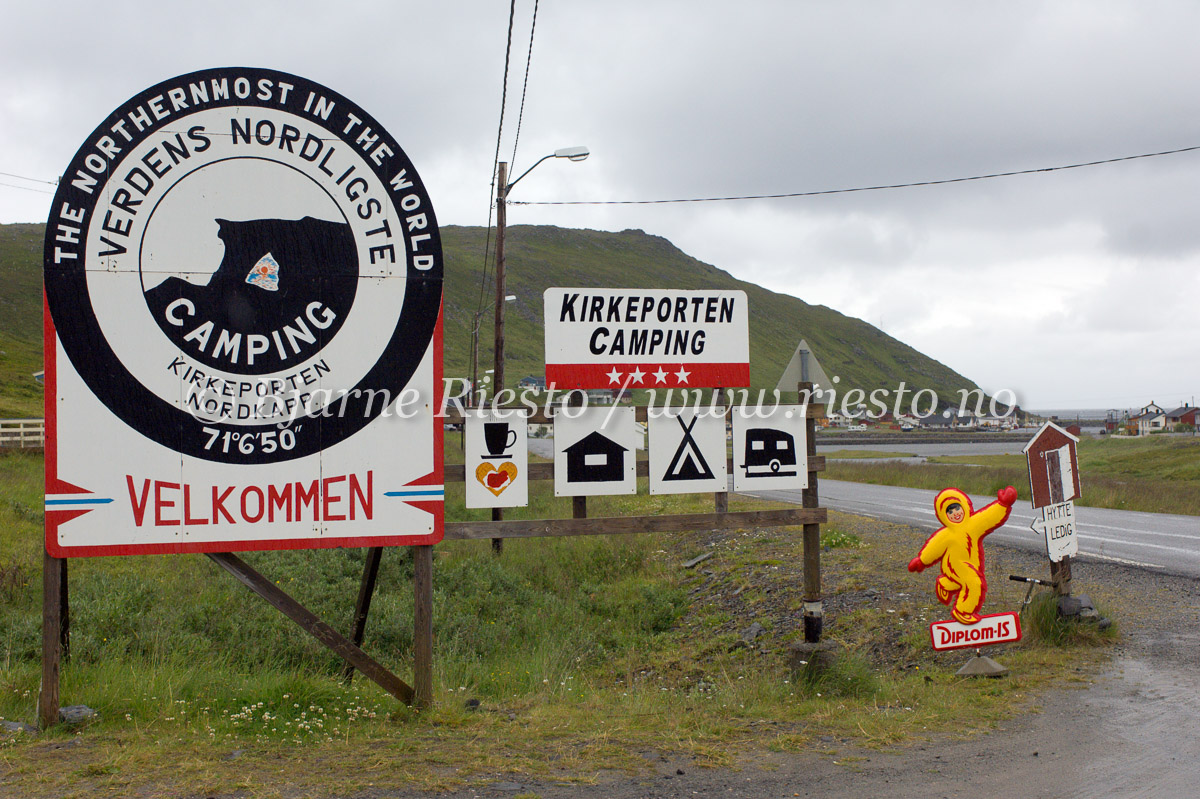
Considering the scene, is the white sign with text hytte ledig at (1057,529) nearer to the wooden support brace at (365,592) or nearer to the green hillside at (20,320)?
the wooden support brace at (365,592)

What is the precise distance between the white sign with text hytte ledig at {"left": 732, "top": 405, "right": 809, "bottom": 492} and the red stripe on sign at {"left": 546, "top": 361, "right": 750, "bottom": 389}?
1.14 feet

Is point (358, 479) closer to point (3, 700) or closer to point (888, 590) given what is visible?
point (3, 700)

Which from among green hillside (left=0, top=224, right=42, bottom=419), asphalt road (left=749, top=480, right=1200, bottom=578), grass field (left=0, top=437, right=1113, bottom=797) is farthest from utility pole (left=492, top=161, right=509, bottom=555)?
green hillside (left=0, top=224, right=42, bottom=419)

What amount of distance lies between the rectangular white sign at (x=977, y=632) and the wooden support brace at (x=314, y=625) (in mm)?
4024

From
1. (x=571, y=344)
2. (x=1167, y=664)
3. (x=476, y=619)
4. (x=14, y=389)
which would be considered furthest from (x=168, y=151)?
(x=14, y=389)

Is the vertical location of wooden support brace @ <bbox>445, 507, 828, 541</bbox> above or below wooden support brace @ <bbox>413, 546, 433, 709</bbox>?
above

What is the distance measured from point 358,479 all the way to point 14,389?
195ft

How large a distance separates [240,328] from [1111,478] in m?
40.4

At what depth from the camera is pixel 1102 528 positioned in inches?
642

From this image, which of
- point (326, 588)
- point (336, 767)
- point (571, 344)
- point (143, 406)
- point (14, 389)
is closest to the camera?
point (336, 767)

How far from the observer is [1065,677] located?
21.8ft

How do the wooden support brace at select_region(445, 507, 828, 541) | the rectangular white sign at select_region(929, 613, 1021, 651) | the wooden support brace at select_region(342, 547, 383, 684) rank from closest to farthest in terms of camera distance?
the wooden support brace at select_region(445, 507, 828, 541), the wooden support brace at select_region(342, 547, 383, 684), the rectangular white sign at select_region(929, 613, 1021, 651)

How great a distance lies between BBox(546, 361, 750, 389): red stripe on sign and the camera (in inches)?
283

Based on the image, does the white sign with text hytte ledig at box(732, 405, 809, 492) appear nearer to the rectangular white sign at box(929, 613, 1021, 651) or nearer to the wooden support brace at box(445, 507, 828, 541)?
the wooden support brace at box(445, 507, 828, 541)
